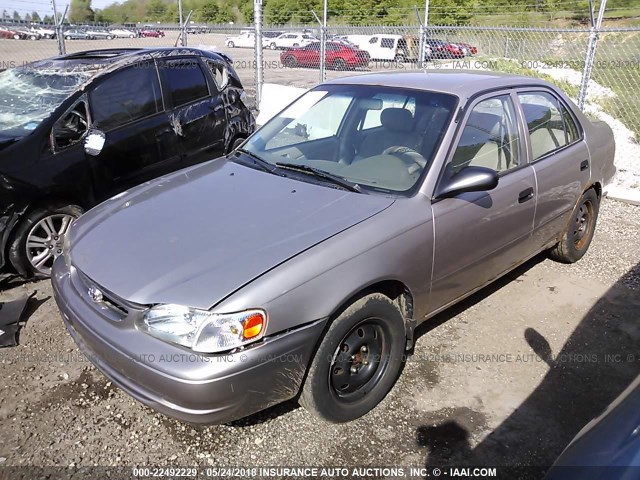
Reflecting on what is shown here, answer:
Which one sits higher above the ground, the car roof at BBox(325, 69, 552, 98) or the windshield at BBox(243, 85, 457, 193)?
the car roof at BBox(325, 69, 552, 98)

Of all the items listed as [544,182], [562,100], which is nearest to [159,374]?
[544,182]

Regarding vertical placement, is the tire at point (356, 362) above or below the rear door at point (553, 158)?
below

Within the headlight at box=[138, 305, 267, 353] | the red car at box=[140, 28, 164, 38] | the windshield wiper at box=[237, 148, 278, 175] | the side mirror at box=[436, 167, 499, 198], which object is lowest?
the headlight at box=[138, 305, 267, 353]

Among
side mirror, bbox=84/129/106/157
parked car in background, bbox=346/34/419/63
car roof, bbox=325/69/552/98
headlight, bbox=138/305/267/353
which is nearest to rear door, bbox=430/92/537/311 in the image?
car roof, bbox=325/69/552/98

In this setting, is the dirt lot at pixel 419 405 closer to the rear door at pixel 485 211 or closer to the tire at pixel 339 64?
the rear door at pixel 485 211

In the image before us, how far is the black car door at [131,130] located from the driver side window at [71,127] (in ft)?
0.27

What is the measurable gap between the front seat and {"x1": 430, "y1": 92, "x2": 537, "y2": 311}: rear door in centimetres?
32

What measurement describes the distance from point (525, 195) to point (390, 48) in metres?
14.4

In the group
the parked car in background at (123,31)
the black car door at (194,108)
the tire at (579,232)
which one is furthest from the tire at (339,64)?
the tire at (579,232)

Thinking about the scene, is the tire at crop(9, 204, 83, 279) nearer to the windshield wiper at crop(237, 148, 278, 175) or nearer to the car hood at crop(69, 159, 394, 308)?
the car hood at crop(69, 159, 394, 308)

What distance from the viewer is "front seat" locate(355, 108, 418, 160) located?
3.28 m

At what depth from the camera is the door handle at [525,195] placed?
3.54 metres

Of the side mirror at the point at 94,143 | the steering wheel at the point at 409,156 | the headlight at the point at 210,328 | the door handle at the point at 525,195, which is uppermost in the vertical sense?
the steering wheel at the point at 409,156

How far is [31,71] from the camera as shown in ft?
16.6
